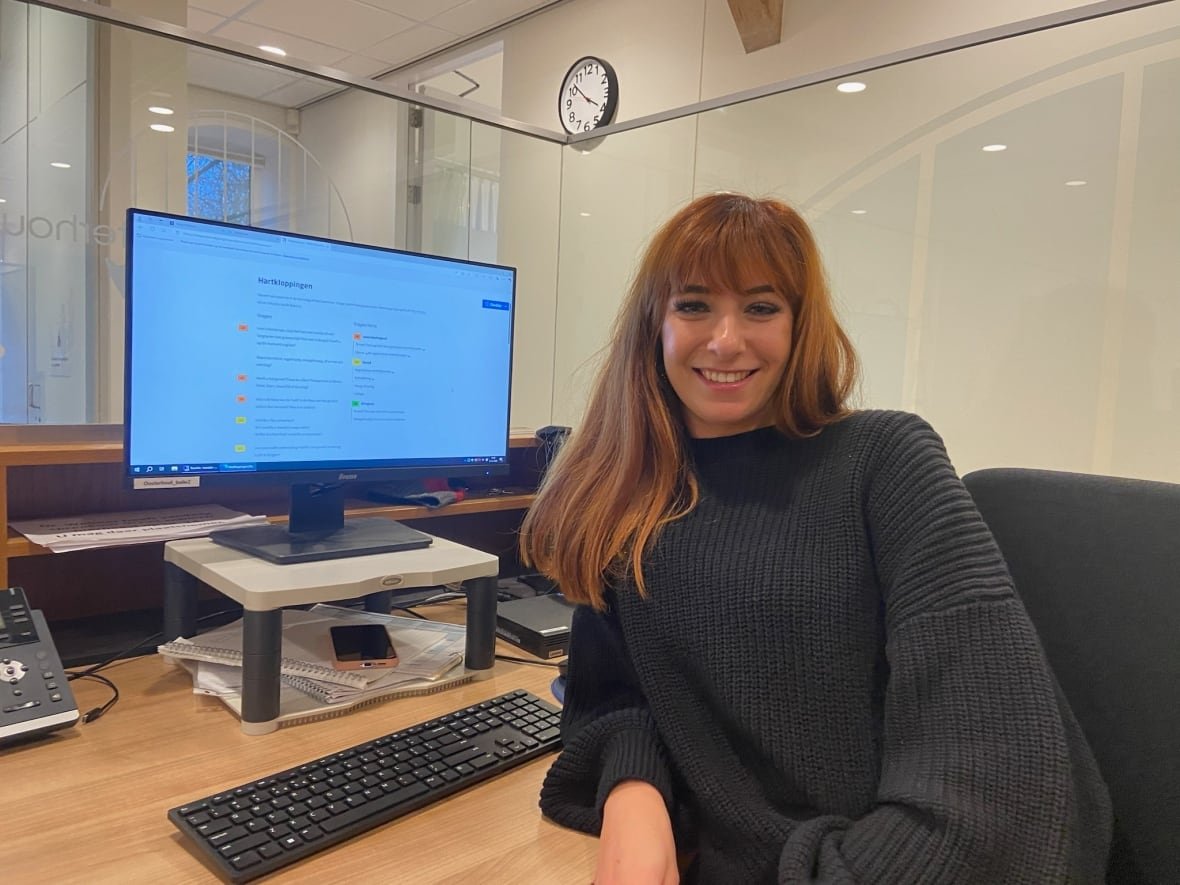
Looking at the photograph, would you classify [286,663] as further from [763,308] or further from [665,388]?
[763,308]

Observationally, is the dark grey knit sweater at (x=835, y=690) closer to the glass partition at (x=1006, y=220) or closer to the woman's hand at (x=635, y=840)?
the woman's hand at (x=635, y=840)

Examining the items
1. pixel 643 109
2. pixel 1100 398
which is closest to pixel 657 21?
pixel 643 109

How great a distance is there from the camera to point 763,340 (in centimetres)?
92

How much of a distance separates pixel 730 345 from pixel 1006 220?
123 cm

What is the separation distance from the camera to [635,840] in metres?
0.74

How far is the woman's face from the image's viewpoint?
920 millimetres

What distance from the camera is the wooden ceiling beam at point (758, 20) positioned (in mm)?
2729

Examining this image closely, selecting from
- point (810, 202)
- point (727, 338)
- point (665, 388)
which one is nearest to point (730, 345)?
point (727, 338)

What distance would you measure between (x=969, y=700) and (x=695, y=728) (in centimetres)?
27

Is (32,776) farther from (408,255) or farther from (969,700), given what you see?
(969,700)

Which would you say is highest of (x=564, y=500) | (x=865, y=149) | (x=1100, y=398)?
(x=865, y=149)

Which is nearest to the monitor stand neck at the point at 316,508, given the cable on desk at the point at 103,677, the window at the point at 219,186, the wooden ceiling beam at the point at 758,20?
the cable on desk at the point at 103,677

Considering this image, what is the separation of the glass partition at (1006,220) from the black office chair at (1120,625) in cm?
103

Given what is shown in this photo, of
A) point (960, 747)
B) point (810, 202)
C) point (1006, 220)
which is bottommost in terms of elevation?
point (960, 747)
